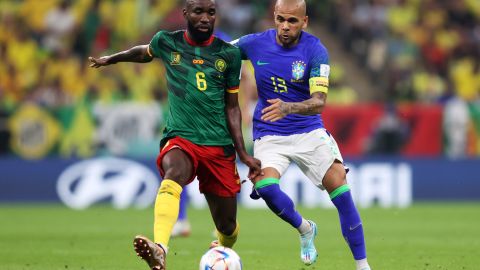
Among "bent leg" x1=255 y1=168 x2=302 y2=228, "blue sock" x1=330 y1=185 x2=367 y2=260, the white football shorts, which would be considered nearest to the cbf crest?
the white football shorts

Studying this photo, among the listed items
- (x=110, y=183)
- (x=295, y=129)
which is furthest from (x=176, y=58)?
(x=110, y=183)

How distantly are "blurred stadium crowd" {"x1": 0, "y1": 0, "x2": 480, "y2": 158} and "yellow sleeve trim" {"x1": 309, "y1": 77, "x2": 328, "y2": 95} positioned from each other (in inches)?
420

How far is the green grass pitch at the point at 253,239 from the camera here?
1001cm

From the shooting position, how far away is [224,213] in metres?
8.62

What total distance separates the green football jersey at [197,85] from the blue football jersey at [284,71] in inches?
19.5

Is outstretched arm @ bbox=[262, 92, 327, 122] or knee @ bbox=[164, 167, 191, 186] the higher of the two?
outstretched arm @ bbox=[262, 92, 327, 122]

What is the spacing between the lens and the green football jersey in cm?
833

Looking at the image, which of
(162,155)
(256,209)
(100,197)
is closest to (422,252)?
(162,155)

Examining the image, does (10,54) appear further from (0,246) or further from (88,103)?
(0,246)

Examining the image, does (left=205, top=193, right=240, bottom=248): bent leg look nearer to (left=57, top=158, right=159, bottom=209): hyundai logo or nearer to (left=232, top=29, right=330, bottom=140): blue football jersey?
(left=232, top=29, right=330, bottom=140): blue football jersey

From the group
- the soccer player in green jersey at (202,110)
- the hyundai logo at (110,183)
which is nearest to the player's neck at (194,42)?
the soccer player in green jersey at (202,110)

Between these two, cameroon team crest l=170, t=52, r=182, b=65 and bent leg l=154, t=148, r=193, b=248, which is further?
cameroon team crest l=170, t=52, r=182, b=65

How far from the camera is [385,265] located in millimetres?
9789

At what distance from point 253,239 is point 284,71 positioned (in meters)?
4.53
